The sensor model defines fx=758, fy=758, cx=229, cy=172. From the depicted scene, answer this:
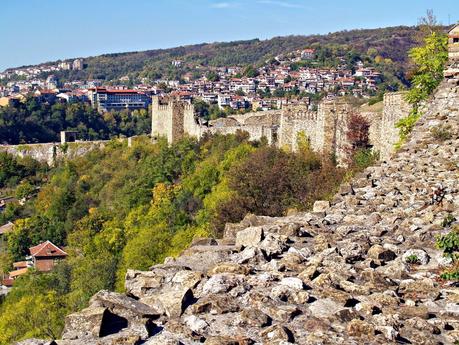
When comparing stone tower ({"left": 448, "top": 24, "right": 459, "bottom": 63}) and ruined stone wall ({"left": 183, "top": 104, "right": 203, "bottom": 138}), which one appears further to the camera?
ruined stone wall ({"left": 183, "top": 104, "right": 203, "bottom": 138})

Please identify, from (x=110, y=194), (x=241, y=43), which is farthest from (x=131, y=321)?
(x=241, y=43)

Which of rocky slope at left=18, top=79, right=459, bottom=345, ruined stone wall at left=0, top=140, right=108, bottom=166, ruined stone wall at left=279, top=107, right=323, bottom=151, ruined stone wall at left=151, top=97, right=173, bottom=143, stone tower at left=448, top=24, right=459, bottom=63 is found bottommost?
ruined stone wall at left=0, top=140, right=108, bottom=166

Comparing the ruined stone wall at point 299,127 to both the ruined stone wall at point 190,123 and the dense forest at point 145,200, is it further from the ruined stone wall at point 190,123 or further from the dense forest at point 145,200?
the ruined stone wall at point 190,123

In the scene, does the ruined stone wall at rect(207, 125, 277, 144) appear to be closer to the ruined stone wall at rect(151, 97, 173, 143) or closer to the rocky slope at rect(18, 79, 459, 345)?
the ruined stone wall at rect(151, 97, 173, 143)

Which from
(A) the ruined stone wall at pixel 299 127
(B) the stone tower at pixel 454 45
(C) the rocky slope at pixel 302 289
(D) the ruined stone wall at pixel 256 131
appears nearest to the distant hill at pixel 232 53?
(D) the ruined stone wall at pixel 256 131

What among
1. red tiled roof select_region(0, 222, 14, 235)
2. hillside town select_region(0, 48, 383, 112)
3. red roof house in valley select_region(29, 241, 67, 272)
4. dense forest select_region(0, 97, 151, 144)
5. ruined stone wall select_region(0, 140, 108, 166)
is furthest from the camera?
hillside town select_region(0, 48, 383, 112)

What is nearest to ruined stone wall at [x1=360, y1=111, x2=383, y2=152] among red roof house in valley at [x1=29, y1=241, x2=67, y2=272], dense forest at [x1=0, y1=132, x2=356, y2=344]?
dense forest at [x1=0, y1=132, x2=356, y2=344]
